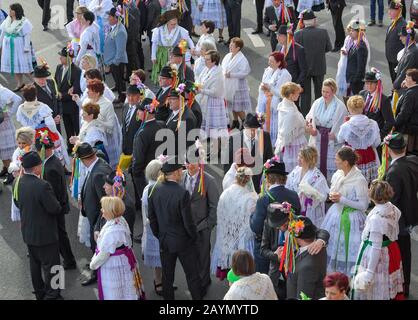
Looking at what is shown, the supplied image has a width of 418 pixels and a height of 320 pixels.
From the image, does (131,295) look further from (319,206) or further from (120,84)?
(120,84)

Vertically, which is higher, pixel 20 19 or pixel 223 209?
pixel 20 19

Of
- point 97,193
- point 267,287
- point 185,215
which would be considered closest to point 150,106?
point 97,193

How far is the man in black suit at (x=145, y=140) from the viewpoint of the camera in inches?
428

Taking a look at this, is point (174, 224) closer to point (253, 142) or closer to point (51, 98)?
point (253, 142)

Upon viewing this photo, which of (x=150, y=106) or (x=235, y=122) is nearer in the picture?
(x=150, y=106)

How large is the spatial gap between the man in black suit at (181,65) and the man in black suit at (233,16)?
4.62 meters

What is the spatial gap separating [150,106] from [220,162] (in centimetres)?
253

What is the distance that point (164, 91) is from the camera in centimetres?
1238

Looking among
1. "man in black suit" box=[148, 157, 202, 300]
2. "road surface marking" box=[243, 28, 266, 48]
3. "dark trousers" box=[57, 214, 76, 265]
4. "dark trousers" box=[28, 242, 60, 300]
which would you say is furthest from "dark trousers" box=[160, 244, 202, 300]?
"road surface marking" box=[243, 28, 266, 48]

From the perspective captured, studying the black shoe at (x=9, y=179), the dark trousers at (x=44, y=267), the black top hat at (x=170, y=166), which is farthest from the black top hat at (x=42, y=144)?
the black shoe at (x=9, y=179)

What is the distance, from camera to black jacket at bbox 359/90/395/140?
457 inches

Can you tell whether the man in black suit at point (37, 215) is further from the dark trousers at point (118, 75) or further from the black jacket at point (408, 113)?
the dark trousers at point (118, 75)

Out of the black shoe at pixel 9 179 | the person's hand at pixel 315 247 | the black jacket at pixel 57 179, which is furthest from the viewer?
the black shoe at pixel 9 179
